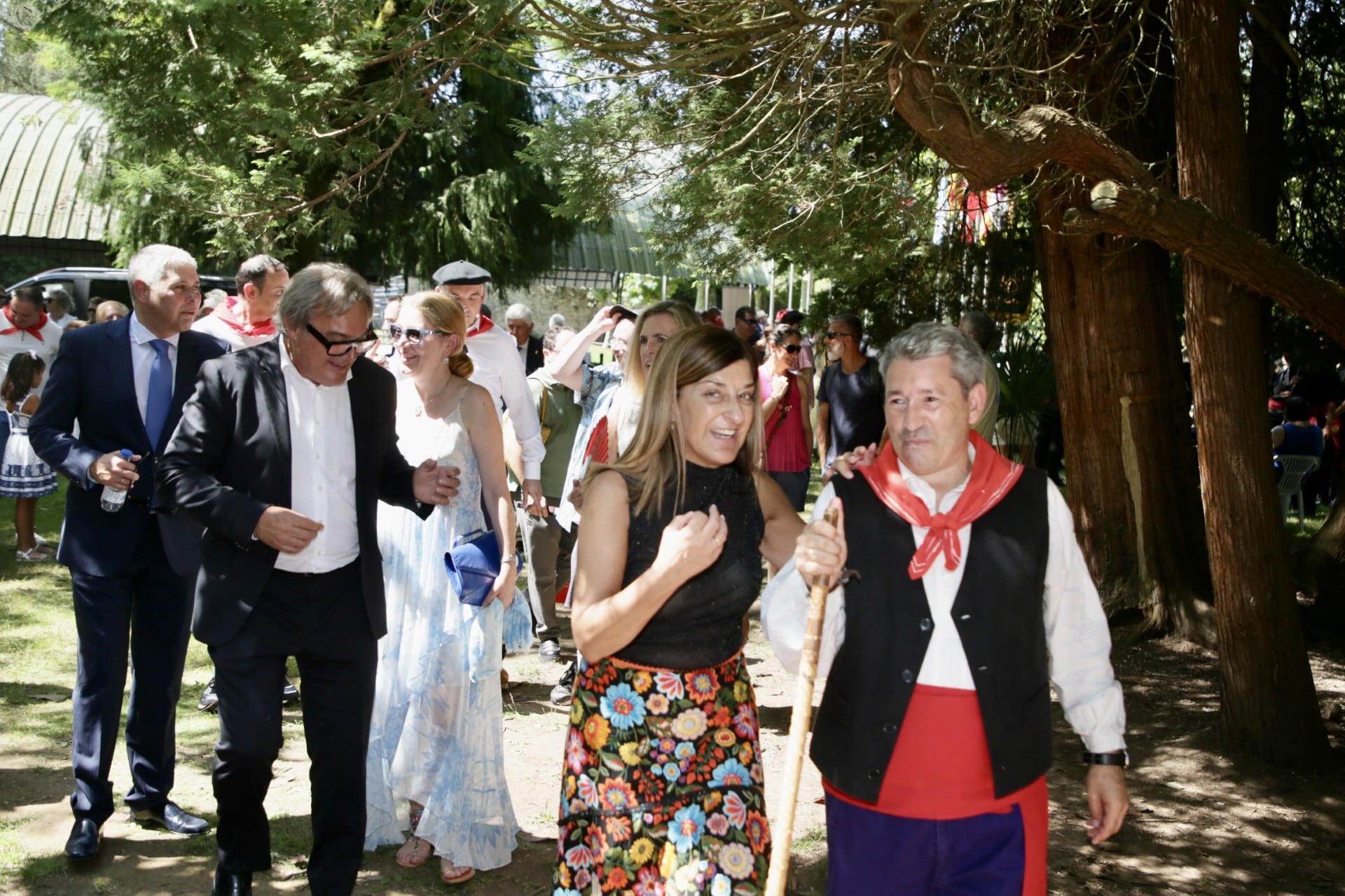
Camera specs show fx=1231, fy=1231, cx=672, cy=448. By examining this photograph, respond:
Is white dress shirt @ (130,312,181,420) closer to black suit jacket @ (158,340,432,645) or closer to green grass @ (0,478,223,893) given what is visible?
black suit jacket @ (158,340,432,645)

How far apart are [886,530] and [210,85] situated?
360 centimetres

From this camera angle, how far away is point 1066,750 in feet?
19.9

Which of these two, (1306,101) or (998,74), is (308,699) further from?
(1306,101)

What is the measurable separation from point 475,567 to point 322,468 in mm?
766

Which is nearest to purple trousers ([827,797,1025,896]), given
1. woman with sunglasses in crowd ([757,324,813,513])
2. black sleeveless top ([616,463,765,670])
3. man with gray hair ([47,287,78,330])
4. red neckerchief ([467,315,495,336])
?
black sleeveless top ([616,463,765,670])

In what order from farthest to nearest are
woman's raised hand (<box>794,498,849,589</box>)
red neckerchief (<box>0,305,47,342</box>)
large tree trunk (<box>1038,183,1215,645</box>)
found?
red neckerchief (<box>0,305,47,342</box>) → large tree trunk (<box>1038,183,1215,645</box>) → woman's raised hand (<box>794,498,849,589</box>)

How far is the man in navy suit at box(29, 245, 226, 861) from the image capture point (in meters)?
4.39

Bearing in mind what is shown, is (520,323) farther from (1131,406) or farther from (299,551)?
(299,551)

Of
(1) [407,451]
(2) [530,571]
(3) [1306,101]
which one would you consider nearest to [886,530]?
(1) [407,451]

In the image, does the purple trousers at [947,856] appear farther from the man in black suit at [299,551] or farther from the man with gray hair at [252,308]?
the man with gray hair at [252,308]

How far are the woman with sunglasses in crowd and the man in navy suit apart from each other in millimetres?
5041

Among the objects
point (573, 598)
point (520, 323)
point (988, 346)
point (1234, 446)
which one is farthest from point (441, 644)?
point (520, 323)

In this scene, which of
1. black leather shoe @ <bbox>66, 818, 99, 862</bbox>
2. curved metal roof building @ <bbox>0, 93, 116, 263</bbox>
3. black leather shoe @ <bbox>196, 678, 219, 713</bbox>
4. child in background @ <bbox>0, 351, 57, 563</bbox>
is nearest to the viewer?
black leather shoe @ <bbox>66, 818, 99, 862</bbox>

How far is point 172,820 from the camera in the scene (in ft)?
15.5
